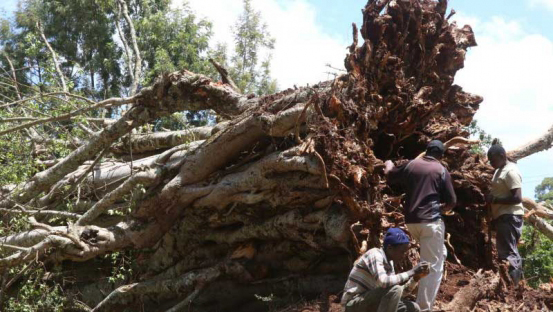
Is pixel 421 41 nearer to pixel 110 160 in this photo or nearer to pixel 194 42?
pixel 110 160

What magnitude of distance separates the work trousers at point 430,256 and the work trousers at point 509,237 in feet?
3.74

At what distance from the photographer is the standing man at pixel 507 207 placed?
20.4 ft

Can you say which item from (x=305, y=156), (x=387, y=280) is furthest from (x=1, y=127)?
(x=387, y=280)

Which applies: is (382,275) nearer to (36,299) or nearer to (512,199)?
(512,199)

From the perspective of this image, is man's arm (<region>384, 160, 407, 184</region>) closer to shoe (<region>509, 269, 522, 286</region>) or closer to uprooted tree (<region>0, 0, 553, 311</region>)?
uprooted tree (<region>0, 0, 553, 311</region>)

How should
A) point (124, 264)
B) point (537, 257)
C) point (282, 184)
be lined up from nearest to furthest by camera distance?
1. point (282, 184)
2. point (124, 264)
3. point (537, 257)

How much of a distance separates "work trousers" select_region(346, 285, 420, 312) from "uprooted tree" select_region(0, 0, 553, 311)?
1.16 m

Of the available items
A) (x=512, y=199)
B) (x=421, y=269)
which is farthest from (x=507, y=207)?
(x=421, y=269)

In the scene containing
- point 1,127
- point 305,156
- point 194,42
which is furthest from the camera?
point 194,42

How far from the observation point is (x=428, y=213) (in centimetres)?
541

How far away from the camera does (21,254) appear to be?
8273 millimetres

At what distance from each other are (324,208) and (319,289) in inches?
41.5

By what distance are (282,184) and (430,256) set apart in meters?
2.15

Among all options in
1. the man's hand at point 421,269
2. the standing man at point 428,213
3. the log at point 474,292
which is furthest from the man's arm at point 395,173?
the man's hand at point 421,269
